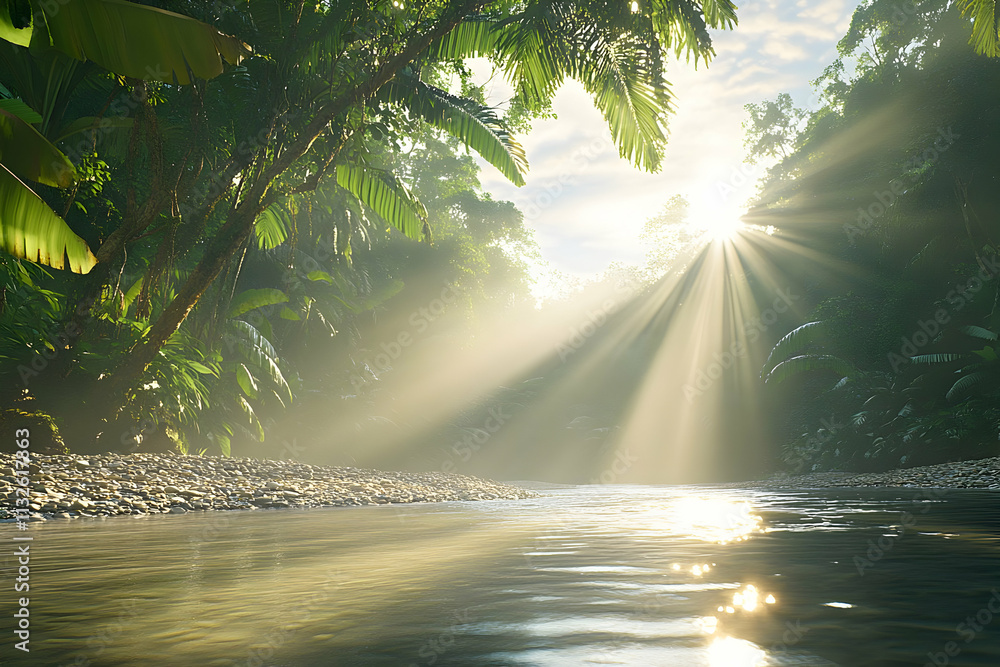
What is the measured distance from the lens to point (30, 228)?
531 centimetres

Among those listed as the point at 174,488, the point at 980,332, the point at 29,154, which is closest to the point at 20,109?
the point at 29,154

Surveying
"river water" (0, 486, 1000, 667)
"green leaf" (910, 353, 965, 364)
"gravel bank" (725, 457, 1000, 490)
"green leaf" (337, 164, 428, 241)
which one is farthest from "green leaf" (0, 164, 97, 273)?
"green leaf" (910, 353, 965, 364)

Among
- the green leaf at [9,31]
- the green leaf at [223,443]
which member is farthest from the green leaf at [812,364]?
the green leaf at [9,31]

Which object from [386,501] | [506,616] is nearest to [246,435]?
[386,501]

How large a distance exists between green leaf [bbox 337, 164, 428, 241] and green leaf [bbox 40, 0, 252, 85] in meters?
6.20

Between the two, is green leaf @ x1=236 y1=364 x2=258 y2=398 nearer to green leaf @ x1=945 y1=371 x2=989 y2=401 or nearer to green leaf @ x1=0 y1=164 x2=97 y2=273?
green leaf @ x1=0 y1=164 x2=97 y2=273

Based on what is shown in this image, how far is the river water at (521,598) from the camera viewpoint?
181 cm

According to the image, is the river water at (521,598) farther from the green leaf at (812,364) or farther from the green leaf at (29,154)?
the green leaf at (812,364)

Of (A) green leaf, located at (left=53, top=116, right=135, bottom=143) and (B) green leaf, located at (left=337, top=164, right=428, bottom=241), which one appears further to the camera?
(B) green leaf, located at (left=337, top=164, right=428, bottom=241)

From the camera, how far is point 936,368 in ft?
61.4

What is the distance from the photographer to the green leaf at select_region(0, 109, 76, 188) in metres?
4.97

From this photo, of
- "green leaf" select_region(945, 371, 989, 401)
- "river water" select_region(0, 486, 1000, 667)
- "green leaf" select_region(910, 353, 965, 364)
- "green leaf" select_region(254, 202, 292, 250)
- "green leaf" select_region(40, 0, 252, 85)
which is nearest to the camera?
"river water" select_region(0, 486, 1000, 667)

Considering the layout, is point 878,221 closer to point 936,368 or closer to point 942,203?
point 942,203

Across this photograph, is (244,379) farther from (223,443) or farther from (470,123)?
(470,123)
